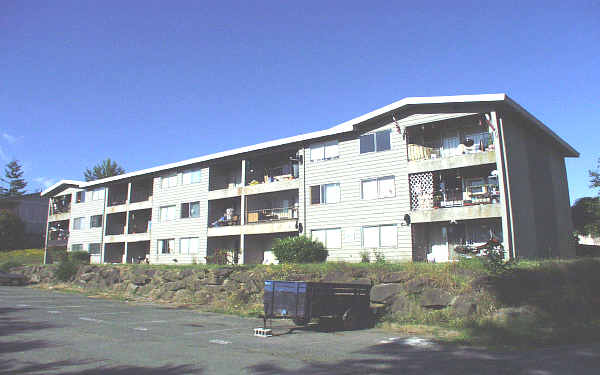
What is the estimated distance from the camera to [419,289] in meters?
17.2

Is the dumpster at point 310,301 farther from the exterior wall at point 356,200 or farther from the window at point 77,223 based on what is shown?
the window at point 77,223

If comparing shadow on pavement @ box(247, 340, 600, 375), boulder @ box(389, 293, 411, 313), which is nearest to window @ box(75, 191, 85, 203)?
boulder @ box(389, 293, 411, 313)

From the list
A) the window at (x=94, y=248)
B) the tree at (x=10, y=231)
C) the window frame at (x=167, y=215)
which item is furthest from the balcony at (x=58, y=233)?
the window frame at (x=167, y=215)

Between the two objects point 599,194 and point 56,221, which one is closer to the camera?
point 599,194

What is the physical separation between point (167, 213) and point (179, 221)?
2.09m

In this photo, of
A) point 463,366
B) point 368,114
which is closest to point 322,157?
point 368,114

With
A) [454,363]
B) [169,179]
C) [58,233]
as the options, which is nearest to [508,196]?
[454,363]

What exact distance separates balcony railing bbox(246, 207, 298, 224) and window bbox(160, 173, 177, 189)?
9.13 meters

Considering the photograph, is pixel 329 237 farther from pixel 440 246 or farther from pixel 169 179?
pixel 169 179

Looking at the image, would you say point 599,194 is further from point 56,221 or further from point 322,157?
point 56,221

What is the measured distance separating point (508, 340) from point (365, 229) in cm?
1489

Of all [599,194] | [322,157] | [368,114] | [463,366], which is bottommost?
[463,366]

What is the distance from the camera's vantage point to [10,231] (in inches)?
2389

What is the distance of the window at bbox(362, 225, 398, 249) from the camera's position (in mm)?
26047
